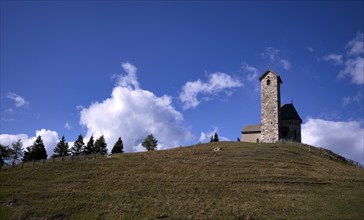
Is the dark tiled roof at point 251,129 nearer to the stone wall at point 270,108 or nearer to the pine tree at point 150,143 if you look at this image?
the stone wall at point 270,108

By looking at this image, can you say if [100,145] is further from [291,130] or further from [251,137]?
[291,130]

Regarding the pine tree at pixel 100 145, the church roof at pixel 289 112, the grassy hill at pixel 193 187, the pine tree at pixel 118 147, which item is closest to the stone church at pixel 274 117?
the church roof at pixel 289 112

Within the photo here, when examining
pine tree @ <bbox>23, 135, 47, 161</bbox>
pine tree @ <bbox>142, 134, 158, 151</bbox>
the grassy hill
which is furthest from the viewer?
pine tree @ <bbox>142, 134, 158, 151</bbox>

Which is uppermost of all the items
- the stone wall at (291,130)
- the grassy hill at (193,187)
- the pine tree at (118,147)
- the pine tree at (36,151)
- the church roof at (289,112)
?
the church roof at (289,112)

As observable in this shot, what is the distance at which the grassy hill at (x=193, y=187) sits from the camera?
3694cm

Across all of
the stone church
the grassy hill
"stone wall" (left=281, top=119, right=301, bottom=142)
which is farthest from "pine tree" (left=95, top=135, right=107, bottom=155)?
"stone wall" (left=281, top=119, right=301, bottom=142)

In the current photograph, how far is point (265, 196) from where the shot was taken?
4044 centimetres

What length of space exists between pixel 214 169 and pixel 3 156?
1799 inches

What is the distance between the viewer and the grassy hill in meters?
36.9

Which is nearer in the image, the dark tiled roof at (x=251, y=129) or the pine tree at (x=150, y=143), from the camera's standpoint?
the dark tiled roof at (x=251, y=129)

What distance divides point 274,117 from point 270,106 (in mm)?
2713

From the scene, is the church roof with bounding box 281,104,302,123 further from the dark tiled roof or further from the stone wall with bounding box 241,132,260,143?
the stone wall with bounding box 241,132,260,143

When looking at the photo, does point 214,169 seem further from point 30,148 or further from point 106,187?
point 30,148

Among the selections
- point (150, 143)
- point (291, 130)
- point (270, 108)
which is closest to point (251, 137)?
point (270, 108)
